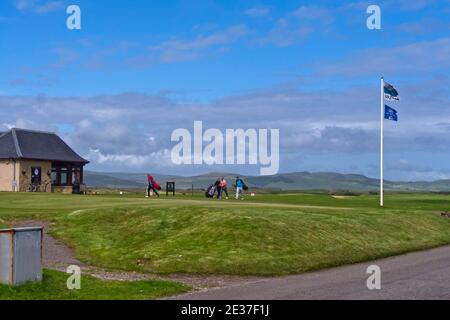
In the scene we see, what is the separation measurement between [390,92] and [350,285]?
33.3 meters

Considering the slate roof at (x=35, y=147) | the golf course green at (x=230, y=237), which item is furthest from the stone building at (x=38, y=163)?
the golf course green at (x=230, y=237)

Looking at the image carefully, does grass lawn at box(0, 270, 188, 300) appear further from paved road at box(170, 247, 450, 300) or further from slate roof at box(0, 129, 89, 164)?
slate roof at box(0, 129, 89, 164)

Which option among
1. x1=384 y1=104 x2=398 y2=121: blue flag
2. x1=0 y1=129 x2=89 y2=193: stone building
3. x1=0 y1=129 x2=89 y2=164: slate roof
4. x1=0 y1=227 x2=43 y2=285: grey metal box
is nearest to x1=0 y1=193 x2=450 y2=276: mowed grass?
x1=0 y1=227 x2=43 y2=285: grey metal box

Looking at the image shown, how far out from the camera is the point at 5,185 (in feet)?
221

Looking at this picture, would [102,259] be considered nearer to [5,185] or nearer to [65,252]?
[65,252]

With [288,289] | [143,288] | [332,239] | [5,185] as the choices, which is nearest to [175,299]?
[143,288]

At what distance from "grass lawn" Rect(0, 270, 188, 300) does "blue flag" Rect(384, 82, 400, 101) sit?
110ft

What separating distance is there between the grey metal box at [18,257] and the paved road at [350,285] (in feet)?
12.0

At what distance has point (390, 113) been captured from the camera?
4641 centimetres

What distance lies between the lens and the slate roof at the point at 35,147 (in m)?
68.3

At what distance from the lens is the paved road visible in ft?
48.1

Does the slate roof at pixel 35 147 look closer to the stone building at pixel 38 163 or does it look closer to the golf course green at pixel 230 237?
the stone building at pixel 38 163
